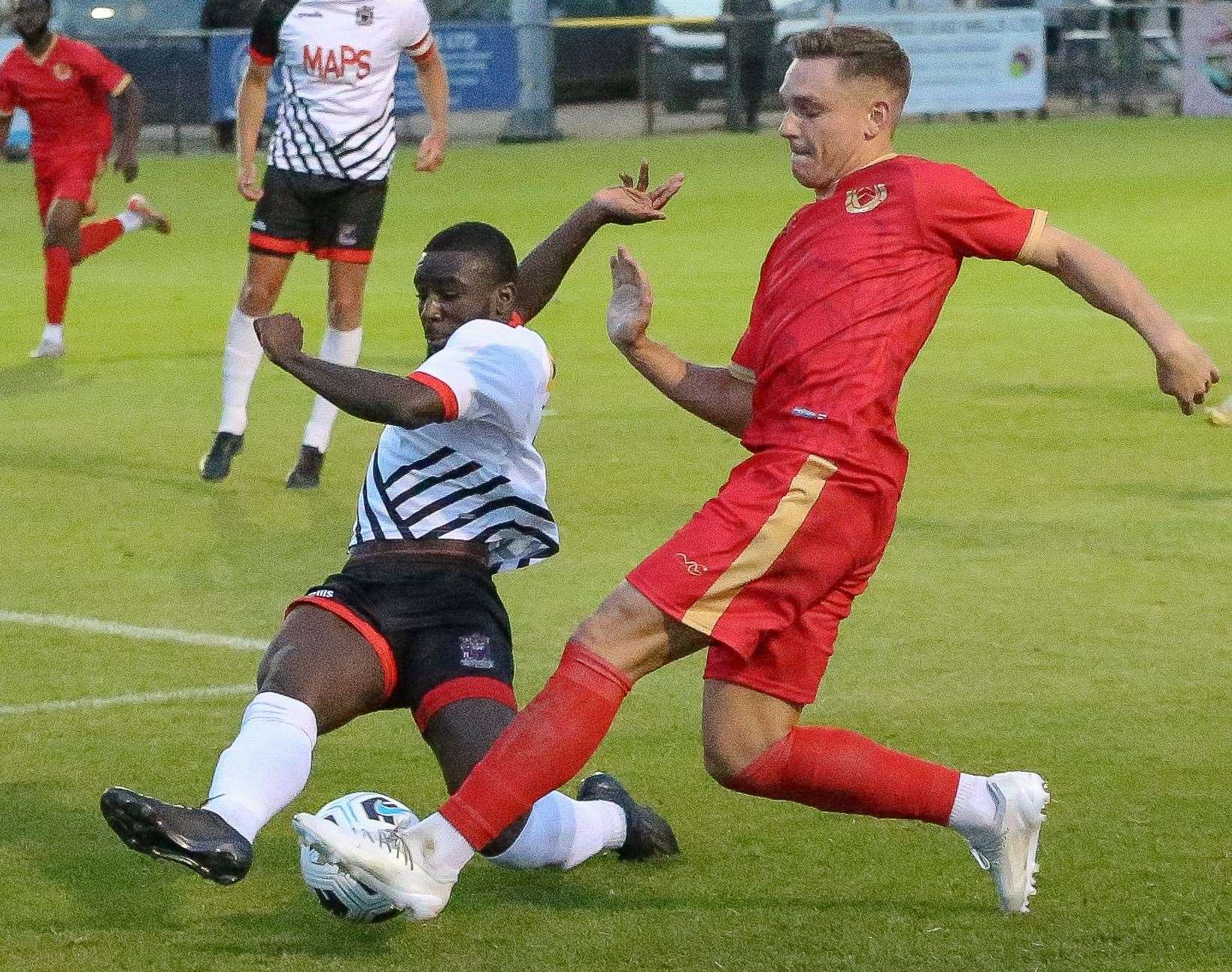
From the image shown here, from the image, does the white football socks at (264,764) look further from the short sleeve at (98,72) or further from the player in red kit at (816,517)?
the short sleeve at (98,72)

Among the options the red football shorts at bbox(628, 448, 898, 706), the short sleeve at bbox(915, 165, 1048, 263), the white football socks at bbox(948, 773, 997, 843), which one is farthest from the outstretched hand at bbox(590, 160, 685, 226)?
the white football socks at bbox(948, 773, 997, 843)

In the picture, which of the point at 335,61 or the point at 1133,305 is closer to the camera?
the point at 1133,305

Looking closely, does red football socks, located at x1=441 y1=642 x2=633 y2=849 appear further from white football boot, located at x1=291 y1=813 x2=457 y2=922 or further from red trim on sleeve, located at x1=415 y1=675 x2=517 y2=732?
red trim on sleeve, located at x1=415 y1=675 x2=517 y2=732

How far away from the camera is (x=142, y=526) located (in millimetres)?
8836

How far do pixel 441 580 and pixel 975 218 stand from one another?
1.40 m

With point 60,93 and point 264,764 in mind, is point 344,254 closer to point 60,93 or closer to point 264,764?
point 60,93

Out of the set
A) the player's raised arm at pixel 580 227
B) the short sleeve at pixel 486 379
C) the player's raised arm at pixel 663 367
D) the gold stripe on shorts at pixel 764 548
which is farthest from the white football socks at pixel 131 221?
the gold stripe on shorts at pixel 764 548

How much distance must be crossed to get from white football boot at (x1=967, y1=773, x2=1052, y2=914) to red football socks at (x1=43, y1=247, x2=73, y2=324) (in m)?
10.00

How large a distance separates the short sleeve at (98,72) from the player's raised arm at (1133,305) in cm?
1046

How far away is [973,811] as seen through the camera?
14.7 ft

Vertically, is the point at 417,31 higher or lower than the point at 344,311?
higher

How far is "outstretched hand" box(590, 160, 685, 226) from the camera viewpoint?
5152 millimetres

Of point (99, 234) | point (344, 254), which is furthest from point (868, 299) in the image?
point (99, 234)

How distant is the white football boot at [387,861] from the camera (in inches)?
163
